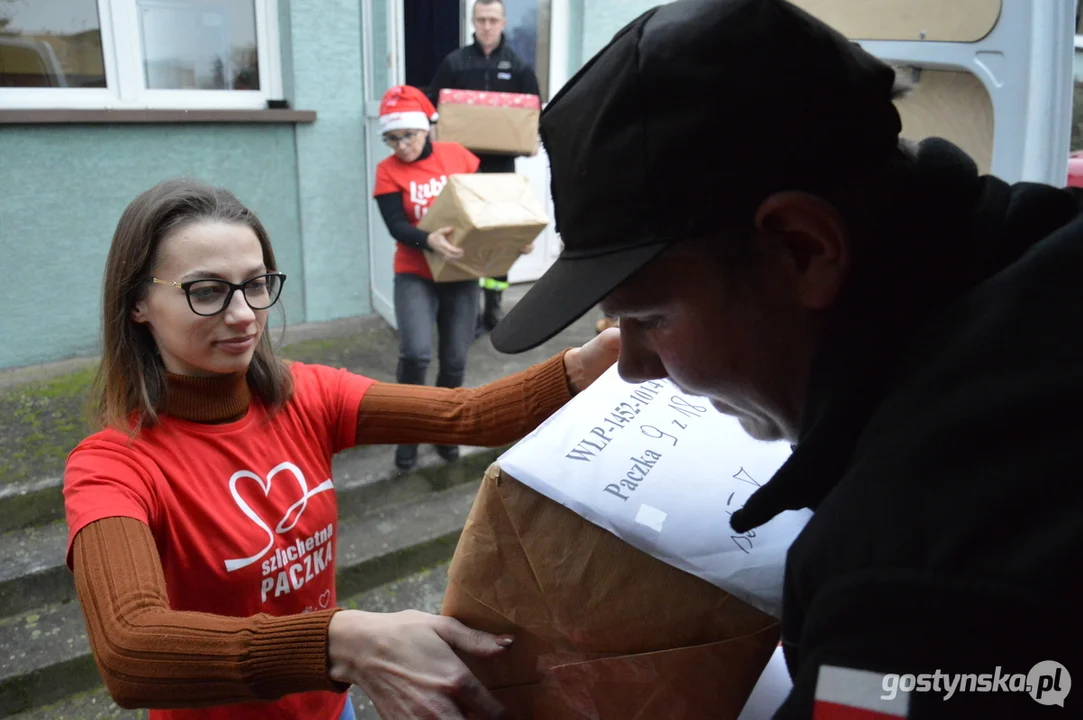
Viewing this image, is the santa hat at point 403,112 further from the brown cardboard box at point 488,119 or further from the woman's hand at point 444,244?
the woman's hand at point 444,244

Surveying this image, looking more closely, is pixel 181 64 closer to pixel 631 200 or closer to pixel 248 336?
pixel 248 336

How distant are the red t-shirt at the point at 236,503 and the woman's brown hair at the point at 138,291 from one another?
2.6 inches

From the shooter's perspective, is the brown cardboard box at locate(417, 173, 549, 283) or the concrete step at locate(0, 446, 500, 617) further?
the brown cardboard box at locate(417, 173, 549, 283)

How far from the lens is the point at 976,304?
68 centimetres

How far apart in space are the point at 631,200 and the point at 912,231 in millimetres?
260

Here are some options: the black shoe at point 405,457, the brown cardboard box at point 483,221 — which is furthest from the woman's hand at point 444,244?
the black shoe at point 405,457

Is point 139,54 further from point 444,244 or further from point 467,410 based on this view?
point 467,410

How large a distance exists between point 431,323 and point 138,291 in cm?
236

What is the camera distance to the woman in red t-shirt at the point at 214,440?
1.21m

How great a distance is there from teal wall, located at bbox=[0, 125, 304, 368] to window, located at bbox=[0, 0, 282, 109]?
214 mm

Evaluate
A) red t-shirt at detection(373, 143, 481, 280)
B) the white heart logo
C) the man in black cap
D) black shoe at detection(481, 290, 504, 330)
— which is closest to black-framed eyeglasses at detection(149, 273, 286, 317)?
the white heart logo

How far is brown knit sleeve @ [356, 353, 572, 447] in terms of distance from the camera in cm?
169

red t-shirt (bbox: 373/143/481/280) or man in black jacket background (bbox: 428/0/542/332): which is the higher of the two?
man in black jacket background (bbox: 428/0/542/332)

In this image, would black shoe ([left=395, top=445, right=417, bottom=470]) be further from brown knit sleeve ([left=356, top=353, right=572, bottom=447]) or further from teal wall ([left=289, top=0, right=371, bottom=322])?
brown knit sleeve ([left=356, top=353, right=572, bottom=447])
